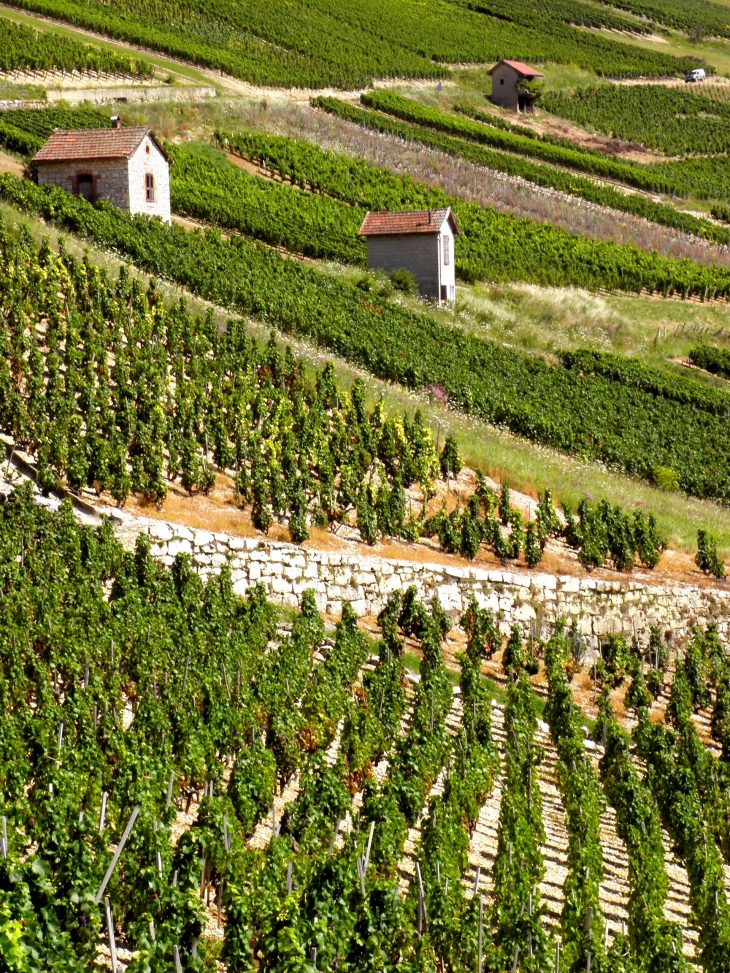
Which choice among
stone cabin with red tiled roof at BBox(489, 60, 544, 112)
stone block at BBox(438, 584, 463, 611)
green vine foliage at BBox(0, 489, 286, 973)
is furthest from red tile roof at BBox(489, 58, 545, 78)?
green vine foliage at BBox(0, 489, 286, 973)

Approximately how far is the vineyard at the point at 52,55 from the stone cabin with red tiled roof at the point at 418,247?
74.5ft

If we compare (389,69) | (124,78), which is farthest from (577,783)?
(389,69)

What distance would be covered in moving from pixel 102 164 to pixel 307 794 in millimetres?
35189

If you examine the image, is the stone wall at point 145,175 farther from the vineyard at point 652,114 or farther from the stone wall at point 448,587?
the vineyard at point 652,114

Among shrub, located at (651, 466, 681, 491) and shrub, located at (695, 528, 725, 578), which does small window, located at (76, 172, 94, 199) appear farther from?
shrub, located at (695, 528, 725, 578)

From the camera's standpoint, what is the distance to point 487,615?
2698 cm

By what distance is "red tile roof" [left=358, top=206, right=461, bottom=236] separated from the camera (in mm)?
56281

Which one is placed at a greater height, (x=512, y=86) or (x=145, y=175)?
(x=512, y=86)

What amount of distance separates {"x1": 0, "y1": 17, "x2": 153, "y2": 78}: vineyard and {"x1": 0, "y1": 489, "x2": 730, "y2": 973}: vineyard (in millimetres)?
50956

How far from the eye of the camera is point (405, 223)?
56.8 m

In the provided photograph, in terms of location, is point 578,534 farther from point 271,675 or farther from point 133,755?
point 133,755

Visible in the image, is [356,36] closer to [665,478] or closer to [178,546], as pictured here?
[665,478]

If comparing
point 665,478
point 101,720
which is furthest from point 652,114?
point 101,720

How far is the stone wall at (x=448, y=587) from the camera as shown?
993 inches
